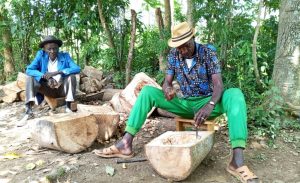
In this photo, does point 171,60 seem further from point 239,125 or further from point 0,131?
point 0,131

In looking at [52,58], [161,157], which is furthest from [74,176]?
[52,58]

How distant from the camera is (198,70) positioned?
3781 millimetres

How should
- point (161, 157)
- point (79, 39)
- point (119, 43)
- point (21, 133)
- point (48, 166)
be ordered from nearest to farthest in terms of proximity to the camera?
point (161, 157), point (48, 166), point (21, 133), point (119, 43), point (79, 39)

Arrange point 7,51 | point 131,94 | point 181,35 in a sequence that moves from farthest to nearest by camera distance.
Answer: point 7,51, point 131,94, point 181,35

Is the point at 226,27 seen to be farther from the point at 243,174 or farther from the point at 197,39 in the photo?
the point at 243,174

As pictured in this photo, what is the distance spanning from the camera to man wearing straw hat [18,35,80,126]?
549 cm

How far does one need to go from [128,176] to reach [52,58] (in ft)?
9.62

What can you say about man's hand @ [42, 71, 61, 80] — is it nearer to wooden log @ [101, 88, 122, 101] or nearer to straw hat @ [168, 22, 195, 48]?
wooden log @ [101, 88, 122, 101]

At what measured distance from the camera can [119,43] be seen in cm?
732

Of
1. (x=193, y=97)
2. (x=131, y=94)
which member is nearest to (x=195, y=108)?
(x=193, y=97)

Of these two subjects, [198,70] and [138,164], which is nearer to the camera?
[138,164]

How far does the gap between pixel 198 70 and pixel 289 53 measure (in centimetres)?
136

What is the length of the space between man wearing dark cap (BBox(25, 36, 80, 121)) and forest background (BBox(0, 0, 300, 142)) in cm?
141

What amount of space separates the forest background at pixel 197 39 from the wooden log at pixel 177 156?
4.16ft
